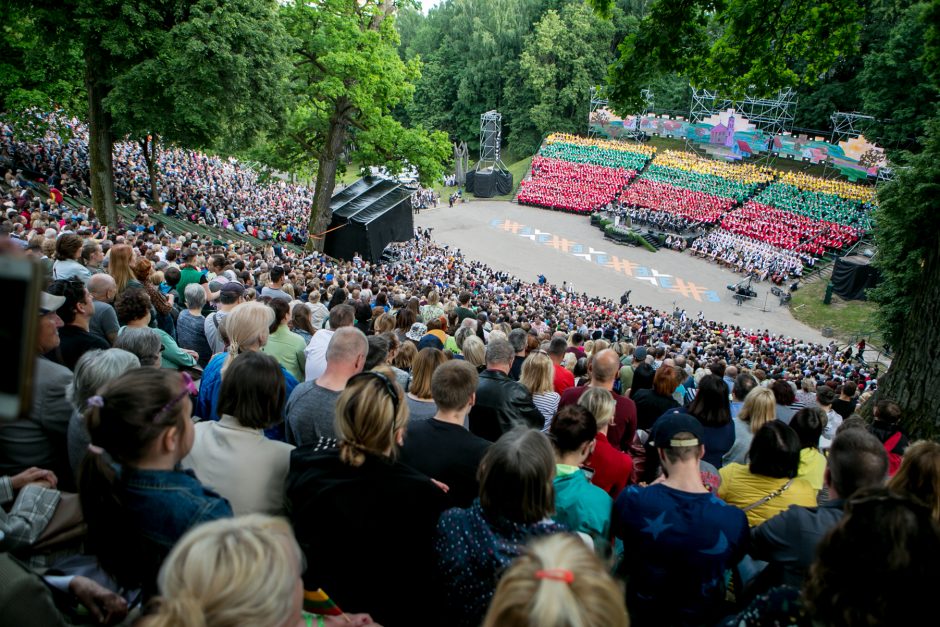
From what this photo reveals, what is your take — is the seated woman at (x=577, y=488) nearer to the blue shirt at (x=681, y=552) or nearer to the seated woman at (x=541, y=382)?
the blue shirt at (x=681, y=552)

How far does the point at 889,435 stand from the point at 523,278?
74.0ft

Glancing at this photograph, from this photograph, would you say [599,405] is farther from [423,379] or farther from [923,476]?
[923,476]

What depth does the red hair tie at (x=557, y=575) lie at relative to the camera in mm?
1500

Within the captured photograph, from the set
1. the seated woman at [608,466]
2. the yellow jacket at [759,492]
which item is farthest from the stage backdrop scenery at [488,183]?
the yellow jacket at [759,492]

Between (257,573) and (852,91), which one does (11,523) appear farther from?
(852,91)

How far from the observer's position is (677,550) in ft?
8.89

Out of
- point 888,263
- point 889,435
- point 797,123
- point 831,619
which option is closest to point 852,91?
point 797,123

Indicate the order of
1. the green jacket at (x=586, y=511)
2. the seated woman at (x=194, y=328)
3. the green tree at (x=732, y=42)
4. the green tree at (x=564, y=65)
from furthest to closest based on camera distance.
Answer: the green tree at (x=564, y=65) → the green tree at (x=732, y=42) → the seated woman at (x=194, y=328) → the green jacket at (x=586, y=511)

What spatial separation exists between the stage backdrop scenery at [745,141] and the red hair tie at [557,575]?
3442 cm

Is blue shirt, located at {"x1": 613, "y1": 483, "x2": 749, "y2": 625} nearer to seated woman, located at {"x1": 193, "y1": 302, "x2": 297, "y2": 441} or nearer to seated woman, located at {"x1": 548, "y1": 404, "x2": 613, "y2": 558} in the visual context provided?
seated woman, located at {"x1": 548, "y1": 404, "x2": 613, "y2": 558}

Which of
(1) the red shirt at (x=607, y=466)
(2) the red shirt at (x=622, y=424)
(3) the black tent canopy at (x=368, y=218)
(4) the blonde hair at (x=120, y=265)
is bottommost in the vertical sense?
(3) the black tent canopy at (x=368, y=218)

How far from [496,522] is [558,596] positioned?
36.4 inches

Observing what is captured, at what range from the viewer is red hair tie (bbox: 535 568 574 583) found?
1.50 meters

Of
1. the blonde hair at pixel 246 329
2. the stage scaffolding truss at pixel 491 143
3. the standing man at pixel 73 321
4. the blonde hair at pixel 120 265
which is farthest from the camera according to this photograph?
the stage scaffolding truss at pixel 491 143
